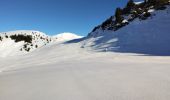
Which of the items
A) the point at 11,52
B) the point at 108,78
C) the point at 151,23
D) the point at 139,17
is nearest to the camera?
the point at 108,78

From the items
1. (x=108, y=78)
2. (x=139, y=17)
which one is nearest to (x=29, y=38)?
(x=139, y=17)

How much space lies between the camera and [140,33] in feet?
94.4

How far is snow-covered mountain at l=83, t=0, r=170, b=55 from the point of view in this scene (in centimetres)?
2341

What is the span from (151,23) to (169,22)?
2.53 m

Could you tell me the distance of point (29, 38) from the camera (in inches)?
1827

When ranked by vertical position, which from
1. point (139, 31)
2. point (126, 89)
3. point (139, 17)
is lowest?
point (126, 89)

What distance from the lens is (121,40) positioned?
28188mm

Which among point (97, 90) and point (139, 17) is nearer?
point (97, 90)

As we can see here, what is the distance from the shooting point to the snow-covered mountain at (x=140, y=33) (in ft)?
76.8

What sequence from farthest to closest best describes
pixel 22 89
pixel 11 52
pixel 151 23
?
pixel 11 52 → pixel 151 23 → pixel 22 89

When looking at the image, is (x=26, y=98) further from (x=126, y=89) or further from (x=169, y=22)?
(x=169, y=22)

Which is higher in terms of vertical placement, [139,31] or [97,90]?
[139,31]

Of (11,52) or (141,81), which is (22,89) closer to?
(141,81)

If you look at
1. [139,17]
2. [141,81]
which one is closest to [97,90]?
[141,81]
